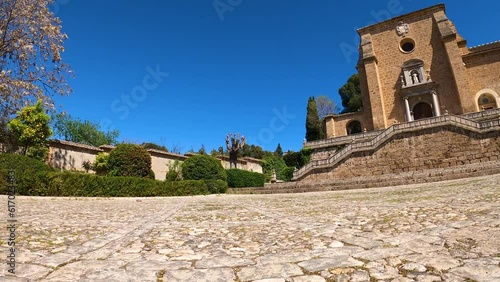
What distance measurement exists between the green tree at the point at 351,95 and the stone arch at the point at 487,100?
2027 cm

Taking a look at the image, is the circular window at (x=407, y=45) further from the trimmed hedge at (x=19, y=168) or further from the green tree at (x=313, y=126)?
the trimmed hedge at (x=19, y=168)

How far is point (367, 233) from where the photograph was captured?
2.75 m

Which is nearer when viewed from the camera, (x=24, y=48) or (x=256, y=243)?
(x=256, y=243)

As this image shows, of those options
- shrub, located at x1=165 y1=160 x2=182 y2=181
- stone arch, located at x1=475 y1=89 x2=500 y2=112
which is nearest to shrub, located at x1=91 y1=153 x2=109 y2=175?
shrub, located at x1=165 y1=160 x2=182 y2=181

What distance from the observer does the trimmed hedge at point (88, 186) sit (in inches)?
508

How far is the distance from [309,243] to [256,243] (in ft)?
1.59

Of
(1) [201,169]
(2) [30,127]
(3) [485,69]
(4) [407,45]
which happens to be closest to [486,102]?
(3) [485,69]

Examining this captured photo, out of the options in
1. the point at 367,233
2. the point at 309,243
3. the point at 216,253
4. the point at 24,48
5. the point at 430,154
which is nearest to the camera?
the point at 216,253

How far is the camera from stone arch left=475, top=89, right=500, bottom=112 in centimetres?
2331

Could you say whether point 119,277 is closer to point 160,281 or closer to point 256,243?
point 160,281

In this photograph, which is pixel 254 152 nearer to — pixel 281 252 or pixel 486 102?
pixel 486 102

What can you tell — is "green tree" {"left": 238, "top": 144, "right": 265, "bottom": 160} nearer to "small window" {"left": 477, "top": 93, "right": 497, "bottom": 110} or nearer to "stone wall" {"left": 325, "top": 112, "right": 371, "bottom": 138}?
"stone wall" {"left": 325, "top": 112, "right": 371, "bottom": 138}

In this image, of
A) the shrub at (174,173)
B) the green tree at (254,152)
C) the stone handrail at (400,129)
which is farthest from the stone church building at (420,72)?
the green tree at (254,152)

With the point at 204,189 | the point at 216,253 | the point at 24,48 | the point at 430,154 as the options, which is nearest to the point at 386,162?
the point at 430,154
